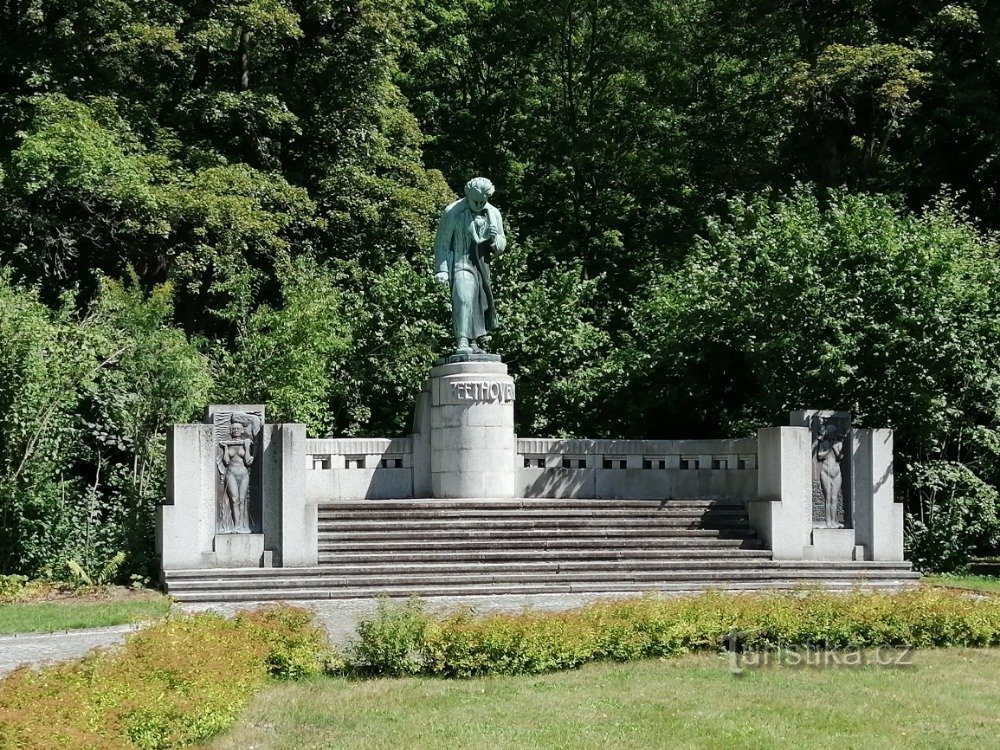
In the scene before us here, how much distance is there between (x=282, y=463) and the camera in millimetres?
19094

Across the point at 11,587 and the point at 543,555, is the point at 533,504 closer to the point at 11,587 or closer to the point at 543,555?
the point at 543,555

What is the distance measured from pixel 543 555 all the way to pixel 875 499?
521 centimetres

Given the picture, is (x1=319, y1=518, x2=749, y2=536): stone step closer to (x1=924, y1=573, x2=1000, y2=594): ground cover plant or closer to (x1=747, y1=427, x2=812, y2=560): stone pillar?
(x1=747, y1=427, x2=812, y2=560): stone pillar

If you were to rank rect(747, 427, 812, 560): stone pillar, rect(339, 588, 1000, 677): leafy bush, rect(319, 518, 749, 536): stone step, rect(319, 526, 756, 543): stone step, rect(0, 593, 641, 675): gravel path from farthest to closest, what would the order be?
rect(747, 427, 812, 560): stone pillar
rect(319, 518, 749, 536): stone step
rect(319, 526, 756, 543): stone step
rect(0, 593, 641, 675): gravel path
rect(339, 588, 1000, 677): leafy bush

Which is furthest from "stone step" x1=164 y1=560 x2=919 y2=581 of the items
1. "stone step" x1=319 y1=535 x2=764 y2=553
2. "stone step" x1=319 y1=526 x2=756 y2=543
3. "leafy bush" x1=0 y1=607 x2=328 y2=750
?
"leafy bush" x1=0 y1=607 x2=328 y2=750

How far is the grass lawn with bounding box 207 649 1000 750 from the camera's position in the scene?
32.1 feet

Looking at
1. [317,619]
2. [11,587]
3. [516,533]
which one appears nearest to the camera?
[317,619]

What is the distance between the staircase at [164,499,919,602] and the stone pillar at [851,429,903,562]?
0.41 meters

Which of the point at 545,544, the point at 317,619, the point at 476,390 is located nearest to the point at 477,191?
the point at 476,390

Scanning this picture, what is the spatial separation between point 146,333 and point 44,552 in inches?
170

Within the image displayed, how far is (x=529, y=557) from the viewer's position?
19.5 m

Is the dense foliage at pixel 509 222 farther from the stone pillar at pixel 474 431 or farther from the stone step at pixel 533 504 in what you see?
the stone pillar at pixel 474 431

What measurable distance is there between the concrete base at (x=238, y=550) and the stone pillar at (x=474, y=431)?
4.49 metres

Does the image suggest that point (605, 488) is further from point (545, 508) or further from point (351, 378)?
point (351, 378)
